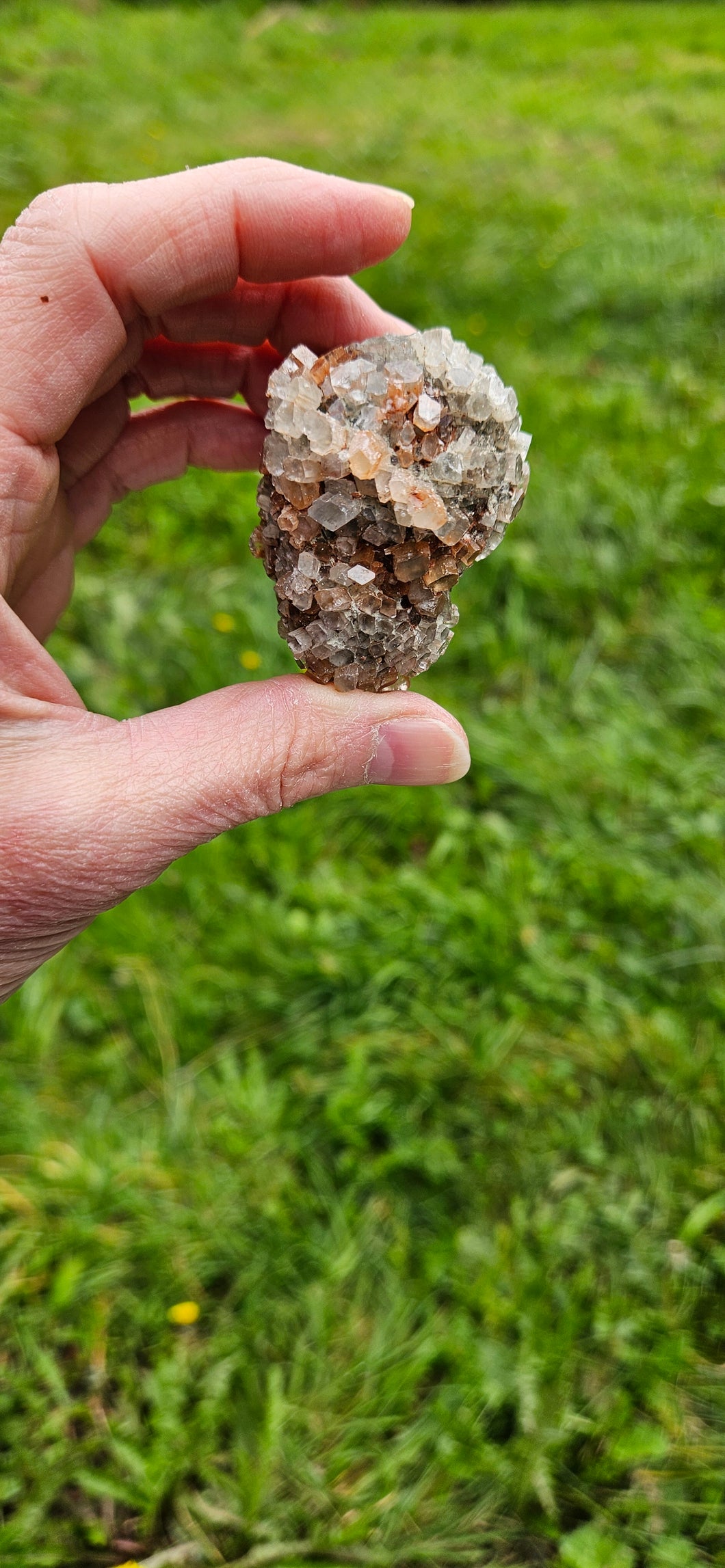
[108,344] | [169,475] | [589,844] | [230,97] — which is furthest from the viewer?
[230,97]

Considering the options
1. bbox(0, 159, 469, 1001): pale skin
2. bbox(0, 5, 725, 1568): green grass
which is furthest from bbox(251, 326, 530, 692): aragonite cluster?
bbox(0, 5, 725, 1568): green grass

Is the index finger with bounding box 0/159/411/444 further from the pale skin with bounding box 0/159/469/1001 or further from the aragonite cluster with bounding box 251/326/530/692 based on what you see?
the aragonite cluster with bounding box 251/326/530/692

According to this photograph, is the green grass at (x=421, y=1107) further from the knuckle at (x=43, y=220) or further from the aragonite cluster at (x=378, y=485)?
the knuckle at (x=43, y=220)

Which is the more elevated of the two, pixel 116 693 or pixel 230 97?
pixel 230 97

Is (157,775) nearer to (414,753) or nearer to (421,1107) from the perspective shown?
(414,753)

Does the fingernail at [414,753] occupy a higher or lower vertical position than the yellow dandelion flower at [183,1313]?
higher

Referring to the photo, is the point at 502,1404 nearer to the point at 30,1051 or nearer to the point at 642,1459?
the point at 642,1459

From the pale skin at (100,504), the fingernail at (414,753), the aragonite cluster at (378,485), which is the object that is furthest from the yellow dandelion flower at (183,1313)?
the aragonite cluster at (378,485)

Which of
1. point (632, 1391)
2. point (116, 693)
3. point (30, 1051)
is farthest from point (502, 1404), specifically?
point (116, 693)
